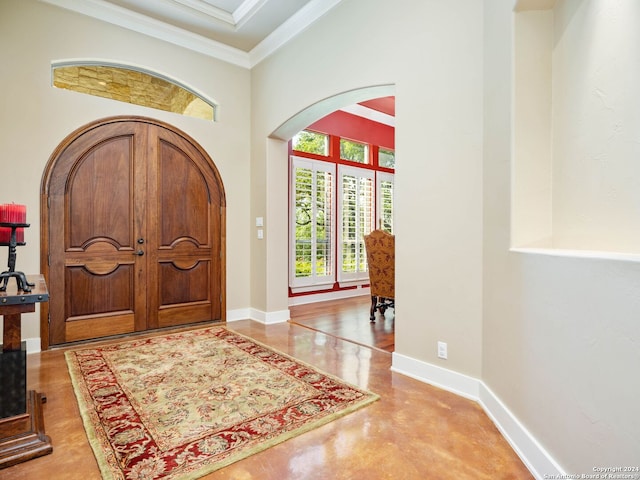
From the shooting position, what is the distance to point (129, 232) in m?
3.81

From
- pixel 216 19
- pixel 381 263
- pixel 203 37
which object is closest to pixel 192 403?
pixel 381 263

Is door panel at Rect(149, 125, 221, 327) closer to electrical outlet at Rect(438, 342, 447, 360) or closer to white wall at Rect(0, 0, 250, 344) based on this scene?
white wall at Rect(0, 0, 250, 344)

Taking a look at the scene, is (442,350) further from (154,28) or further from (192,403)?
(154,28)

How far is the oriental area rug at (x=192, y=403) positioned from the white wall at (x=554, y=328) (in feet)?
3.18

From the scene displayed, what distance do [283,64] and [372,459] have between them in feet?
13.4

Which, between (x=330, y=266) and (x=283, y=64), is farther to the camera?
(x=330, y=266)

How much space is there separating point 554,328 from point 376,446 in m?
1.02

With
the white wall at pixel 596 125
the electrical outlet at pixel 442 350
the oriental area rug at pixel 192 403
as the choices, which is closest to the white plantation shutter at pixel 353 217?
the oriental area rug at pixel 192 403

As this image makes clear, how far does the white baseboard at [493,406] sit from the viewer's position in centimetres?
150

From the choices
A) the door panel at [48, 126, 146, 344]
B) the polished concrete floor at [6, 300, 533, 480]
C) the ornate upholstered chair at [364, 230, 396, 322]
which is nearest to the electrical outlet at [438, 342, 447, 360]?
the polished concrete floor at [6, 300, 533, 480]

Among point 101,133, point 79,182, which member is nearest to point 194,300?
point 79,182

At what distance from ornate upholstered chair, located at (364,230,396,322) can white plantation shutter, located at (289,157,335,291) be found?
1431mm

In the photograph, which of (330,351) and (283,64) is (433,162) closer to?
(330,351)

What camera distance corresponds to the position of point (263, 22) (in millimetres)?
3939
